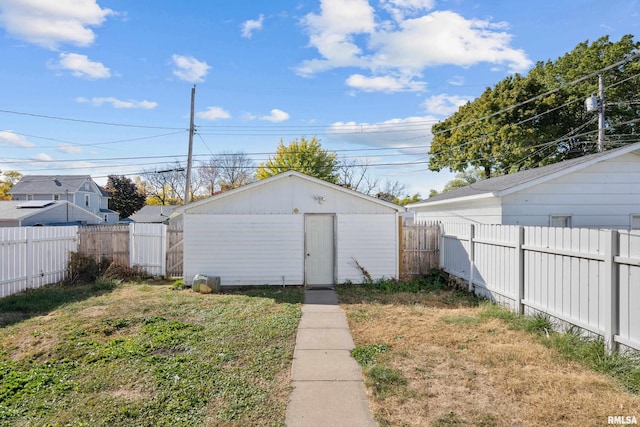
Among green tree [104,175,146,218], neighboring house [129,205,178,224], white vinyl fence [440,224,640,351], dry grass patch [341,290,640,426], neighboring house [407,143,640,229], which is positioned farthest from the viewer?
green tree [104,175,146,218]

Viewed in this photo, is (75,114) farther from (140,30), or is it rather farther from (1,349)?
(1,349)

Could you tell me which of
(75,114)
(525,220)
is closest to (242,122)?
(75,114)

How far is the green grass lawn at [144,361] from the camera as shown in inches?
130

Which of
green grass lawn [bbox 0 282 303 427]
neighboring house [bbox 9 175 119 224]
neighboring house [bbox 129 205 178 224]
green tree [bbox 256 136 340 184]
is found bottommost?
green grass lawn [bbox 0 282 303 427]

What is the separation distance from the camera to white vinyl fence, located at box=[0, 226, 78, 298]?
27.9 feet

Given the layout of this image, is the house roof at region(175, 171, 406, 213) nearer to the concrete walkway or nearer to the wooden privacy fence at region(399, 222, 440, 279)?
the wooden privacy fence at region(399, 222, 440, 279)

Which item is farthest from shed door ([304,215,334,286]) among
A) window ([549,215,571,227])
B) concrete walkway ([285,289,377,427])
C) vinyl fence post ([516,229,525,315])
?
window ([549,215,571,227])

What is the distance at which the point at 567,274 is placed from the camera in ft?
16.9

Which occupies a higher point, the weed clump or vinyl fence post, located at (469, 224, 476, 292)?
vinyl fence post, located at (469, 224, 476, 292)

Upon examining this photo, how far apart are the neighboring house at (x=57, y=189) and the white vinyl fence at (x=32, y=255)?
28.1m

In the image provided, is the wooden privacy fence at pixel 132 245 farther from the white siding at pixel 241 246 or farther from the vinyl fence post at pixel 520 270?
the vinyl fence post at pixel 520 270

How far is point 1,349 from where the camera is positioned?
504cm

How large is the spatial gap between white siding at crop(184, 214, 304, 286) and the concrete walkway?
3.78 meters

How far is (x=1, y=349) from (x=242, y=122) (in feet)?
64.7
